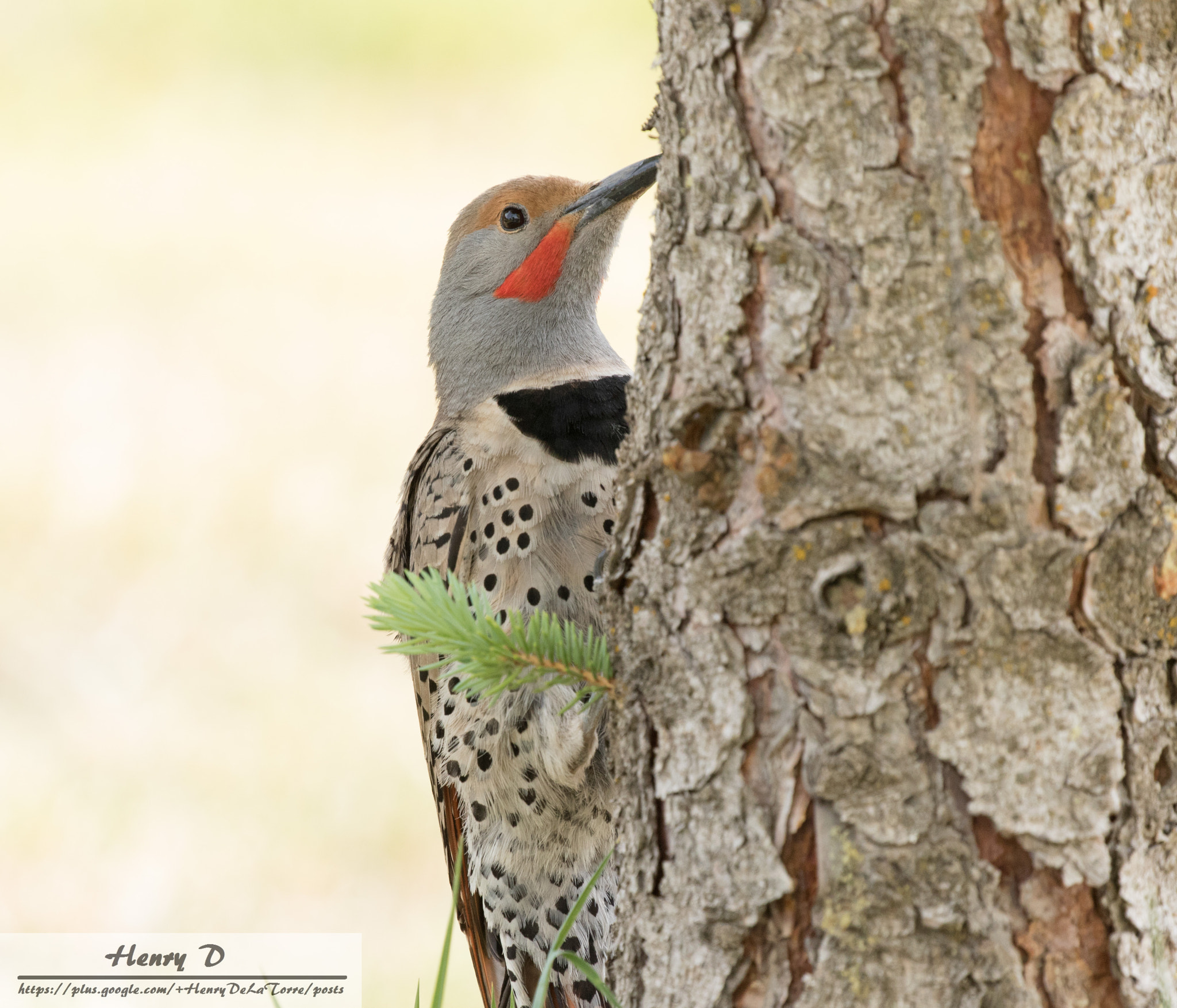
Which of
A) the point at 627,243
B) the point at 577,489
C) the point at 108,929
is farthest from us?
the point at 627,243

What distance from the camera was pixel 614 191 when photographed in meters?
3.28

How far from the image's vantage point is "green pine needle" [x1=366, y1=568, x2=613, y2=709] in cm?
173

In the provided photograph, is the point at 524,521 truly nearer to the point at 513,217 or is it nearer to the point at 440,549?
the point at 440,549

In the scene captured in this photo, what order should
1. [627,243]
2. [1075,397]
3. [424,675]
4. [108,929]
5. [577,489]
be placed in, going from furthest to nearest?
[627,243] < [108,929] < [424,675] < [577,489] < [1075,397]

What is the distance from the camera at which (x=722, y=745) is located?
1578 mm

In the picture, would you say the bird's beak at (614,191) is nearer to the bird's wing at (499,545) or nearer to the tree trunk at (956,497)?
the bird's wing at (499,545)

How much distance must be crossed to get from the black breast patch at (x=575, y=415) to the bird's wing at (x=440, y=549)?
0.19 metres

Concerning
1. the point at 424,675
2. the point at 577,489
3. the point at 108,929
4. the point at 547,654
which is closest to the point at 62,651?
the point at 108,929

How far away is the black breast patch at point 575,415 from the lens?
2.87m

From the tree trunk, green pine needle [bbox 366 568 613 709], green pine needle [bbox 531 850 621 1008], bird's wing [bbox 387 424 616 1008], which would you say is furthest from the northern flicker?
the tree trunk

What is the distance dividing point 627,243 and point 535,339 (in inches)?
234

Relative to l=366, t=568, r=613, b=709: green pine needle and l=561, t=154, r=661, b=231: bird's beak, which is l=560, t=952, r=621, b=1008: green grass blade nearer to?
l=366, t=568, r=613, b=709: green pine needle

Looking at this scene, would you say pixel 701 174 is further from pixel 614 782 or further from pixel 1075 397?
pixel 614 782

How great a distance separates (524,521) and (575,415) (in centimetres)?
32
